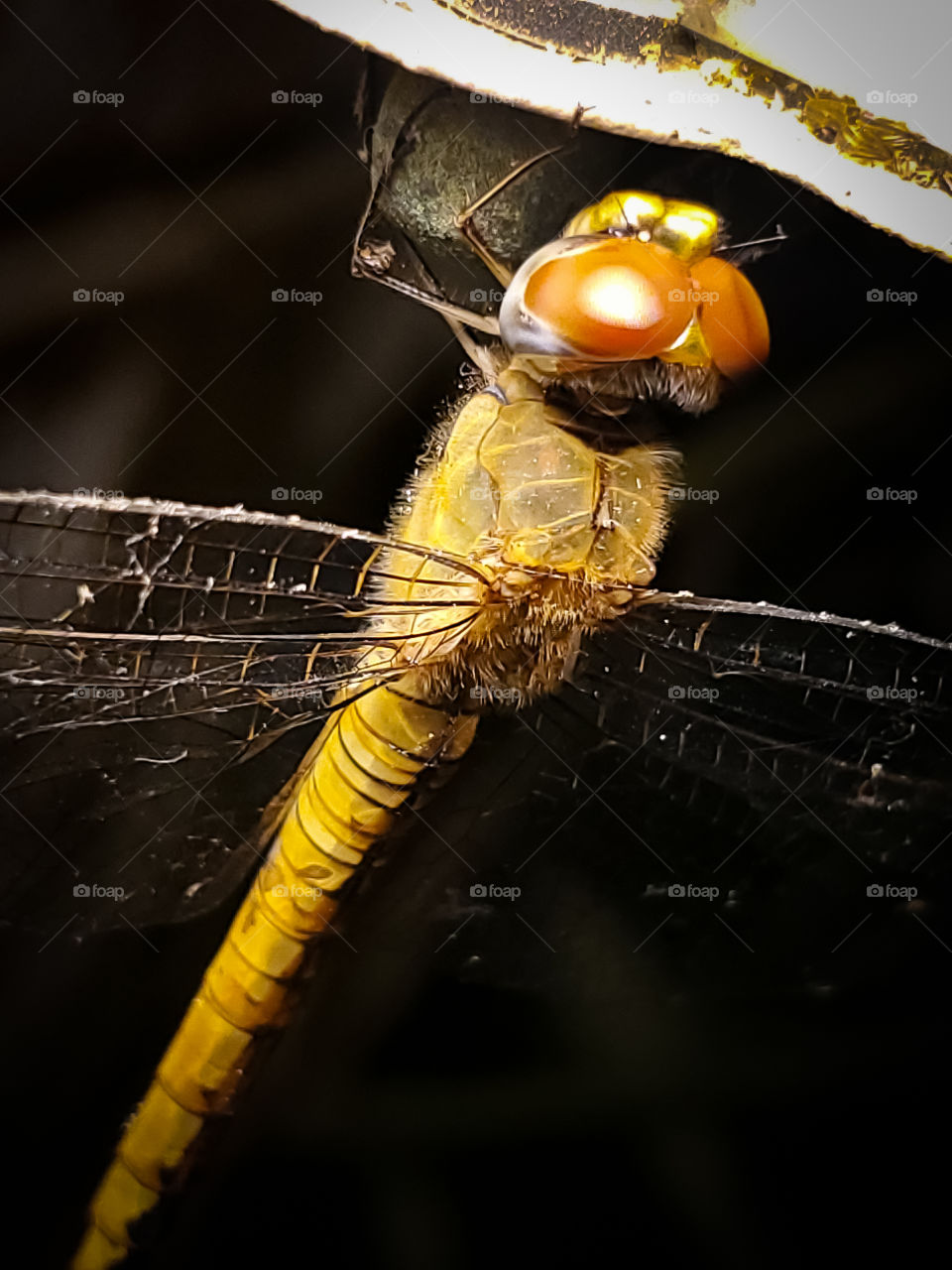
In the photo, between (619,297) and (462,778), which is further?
(462,778)

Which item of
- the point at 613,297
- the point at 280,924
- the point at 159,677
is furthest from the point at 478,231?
the point at 280,924

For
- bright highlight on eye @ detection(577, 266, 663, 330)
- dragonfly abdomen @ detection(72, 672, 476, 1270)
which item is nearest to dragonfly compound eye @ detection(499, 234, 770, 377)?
bright highlight on eye @ detection(577, 266, 663, 330)

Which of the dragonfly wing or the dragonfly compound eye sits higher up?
the dragonfly compound eye

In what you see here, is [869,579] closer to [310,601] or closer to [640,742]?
[640,742]

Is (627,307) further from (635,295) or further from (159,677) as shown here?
(159,677)

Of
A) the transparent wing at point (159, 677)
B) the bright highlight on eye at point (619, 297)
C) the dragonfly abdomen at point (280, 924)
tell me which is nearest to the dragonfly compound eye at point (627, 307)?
the bright highlight on eye at point (619, 297)

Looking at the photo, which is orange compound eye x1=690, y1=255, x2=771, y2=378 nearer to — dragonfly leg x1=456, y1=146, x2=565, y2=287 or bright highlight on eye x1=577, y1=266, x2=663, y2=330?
bright highlight on eye x1=577, y1=266, x2=663, y2=330

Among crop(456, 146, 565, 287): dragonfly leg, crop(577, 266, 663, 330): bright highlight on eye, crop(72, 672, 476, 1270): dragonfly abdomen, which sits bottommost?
crop(72, 672, 476, 1270): dragonfly abdomen
